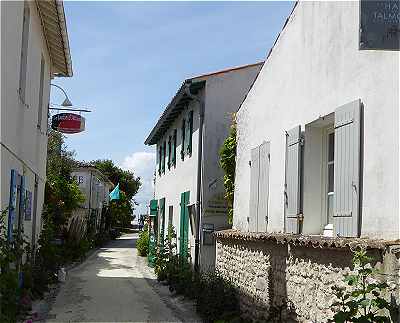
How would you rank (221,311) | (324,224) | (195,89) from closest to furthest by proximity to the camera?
(324,224), (221,311), (195,89)

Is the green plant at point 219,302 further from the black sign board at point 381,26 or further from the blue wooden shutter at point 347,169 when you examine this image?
the black sign board at point 381,26

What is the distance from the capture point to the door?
16.0m

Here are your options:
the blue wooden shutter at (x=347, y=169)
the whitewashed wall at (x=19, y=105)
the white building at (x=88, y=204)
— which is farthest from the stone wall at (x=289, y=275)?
the white building at (x=88, y=204)

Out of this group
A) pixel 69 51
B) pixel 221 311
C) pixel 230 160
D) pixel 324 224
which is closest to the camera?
pixel 324 224

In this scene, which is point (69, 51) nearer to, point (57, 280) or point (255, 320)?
point (57, 280)

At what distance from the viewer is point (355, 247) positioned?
5.53 meters

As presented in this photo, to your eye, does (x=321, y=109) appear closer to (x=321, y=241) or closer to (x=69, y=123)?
(x=321, y=241)

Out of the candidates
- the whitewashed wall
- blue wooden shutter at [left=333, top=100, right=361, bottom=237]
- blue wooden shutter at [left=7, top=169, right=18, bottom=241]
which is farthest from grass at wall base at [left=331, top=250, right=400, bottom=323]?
blue wooden shutter at [left=7, top=169, right=18, bottom=241]

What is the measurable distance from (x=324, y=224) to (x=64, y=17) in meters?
6.49

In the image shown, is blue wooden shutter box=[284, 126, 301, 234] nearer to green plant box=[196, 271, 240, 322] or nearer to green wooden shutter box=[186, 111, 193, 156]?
green plant box=[196, 271, 240, 322]

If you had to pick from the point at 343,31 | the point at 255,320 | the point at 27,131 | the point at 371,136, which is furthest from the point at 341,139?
the point at 27,131

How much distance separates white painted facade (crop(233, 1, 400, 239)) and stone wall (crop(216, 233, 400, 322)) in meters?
0.32

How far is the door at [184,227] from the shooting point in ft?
52.5

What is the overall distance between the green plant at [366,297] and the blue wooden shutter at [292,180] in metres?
2.30
